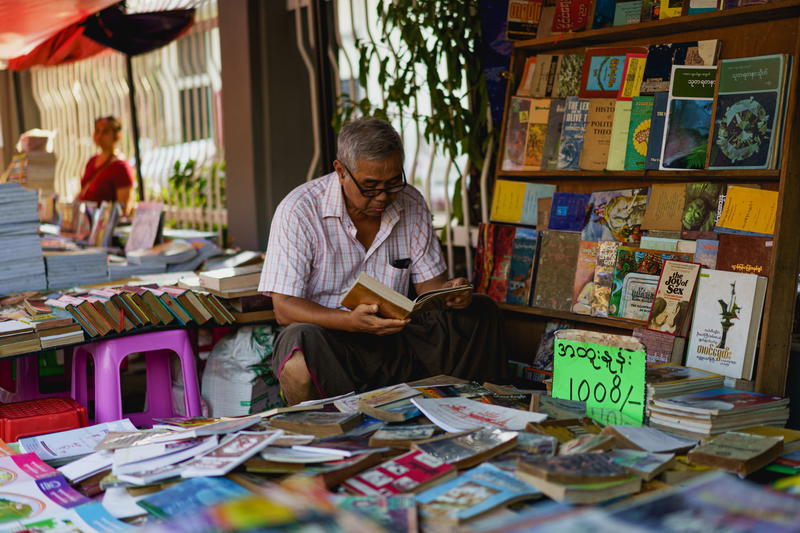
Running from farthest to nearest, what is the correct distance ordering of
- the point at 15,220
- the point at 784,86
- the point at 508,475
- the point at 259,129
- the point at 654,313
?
the point at 259,129, the point at 15,220, the point at 654,313, the point at 784,86, the point at 508,475

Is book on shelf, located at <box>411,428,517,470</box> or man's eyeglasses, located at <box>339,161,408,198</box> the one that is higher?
man's eyeglasses, located at <box>339,161,408,198</box>

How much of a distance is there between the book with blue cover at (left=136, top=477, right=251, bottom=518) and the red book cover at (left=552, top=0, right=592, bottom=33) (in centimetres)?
253

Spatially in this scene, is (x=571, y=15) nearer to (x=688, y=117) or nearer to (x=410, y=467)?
(x=688, y=117)

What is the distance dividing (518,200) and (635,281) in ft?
2.27

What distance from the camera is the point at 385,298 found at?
99.9 inches

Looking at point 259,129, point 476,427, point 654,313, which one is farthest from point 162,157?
point 476,427

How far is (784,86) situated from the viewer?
8.69 ft

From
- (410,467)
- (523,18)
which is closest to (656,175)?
(523,18)

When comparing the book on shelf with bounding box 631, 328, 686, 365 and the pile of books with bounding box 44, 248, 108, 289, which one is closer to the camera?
the book on shelf with bounding box 631, 328, 686, 365

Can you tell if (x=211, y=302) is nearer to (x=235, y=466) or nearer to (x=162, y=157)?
(x=235, y=466)

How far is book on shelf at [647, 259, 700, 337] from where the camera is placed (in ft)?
9.20

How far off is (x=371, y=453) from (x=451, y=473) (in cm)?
18

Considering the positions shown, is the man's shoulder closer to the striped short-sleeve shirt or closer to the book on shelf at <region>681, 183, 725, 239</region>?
the striped short-sleeve shirt

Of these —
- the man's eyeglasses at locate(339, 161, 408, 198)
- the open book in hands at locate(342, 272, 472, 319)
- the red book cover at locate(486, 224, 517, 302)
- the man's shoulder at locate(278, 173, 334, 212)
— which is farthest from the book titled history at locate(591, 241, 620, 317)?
the man's shoulder at locate(278, 173, 334, 212)
